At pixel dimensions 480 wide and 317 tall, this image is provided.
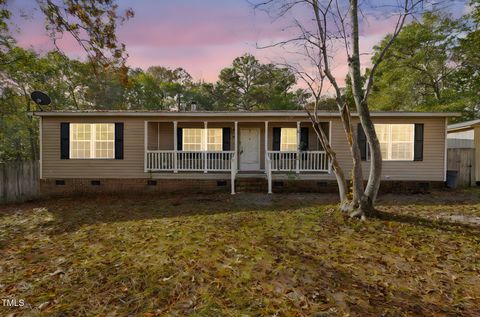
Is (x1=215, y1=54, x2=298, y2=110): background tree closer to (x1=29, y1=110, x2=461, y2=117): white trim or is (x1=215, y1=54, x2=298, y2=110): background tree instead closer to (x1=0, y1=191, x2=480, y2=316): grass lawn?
(x1=29, y1=110, x2=461, y2=117): white trim

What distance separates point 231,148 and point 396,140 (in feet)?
22.4

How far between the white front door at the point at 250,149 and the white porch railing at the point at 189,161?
1391 millimetres

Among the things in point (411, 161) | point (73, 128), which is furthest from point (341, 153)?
point (73, 128)

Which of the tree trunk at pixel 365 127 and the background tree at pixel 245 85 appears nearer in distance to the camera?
the tree trunk at pixel 365 127

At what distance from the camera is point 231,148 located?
1191 cm

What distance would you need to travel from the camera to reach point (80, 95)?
79.8ft

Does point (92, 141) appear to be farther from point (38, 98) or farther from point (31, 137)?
point (31, 137)

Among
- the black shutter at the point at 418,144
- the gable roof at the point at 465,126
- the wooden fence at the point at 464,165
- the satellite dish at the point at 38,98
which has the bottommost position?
the wooden fence at the point at 464,165

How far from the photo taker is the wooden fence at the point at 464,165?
11.4 meters

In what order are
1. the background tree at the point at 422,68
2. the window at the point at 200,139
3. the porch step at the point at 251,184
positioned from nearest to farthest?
1. the porch step at the point at 251,184
2. the window at the point at 200,139
3. the background tree at the point at 422,68

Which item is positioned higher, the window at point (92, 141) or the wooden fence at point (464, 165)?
the window at point (92, 141)

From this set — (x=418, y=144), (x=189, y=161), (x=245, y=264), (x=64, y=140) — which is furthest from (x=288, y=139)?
(x=64, y=140)

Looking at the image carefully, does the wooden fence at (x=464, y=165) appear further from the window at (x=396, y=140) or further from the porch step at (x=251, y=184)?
the porch step at (x=251, y=184)

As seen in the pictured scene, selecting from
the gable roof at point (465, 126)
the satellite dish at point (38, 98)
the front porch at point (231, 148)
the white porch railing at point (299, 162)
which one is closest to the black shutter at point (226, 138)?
the front porch at point (231, 148)
